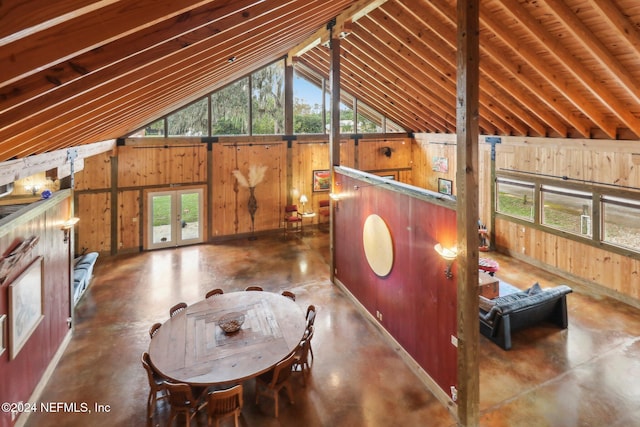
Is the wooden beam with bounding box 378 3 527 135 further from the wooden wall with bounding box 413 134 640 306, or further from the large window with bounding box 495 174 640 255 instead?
the large window with bounding box 495 174 640 255

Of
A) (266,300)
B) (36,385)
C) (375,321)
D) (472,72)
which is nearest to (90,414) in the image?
(36,385)

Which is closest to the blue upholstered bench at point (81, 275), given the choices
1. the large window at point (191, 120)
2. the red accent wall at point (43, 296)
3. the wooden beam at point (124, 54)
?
the red accent wall at point (43, 296)

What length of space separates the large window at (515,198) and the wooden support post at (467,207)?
6.53m

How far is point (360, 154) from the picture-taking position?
13297 mm

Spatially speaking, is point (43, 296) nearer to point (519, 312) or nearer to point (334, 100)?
point (334, 100)

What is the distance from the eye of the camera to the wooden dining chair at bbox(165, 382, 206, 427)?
3729mm

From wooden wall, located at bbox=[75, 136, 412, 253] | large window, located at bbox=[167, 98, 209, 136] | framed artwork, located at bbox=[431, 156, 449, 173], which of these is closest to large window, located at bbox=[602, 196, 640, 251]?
framed artwork, located at bbox=[431, 156, 449, 173]

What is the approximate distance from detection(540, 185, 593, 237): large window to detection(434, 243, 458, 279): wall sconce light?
557 centimetres

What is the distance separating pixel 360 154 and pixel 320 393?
991cm

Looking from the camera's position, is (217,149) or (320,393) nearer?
(320,393)

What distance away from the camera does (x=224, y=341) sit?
441 cm

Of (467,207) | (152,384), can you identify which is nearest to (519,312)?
(467,207)

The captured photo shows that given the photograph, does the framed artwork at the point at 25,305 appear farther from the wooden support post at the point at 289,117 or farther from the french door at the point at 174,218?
the wooden support post at the point at 289,117

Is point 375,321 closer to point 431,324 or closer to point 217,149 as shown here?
point 431,324
